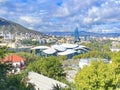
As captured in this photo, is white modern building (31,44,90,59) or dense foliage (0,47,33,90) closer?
dense foliage (0,47,33,90)

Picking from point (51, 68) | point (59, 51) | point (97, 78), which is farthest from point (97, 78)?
point (59, 51)

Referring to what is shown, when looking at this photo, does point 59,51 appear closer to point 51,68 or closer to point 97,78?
point 51,68

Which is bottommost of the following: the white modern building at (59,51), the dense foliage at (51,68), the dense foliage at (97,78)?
the white modern building at (59,51)

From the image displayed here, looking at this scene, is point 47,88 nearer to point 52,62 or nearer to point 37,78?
point 37,78

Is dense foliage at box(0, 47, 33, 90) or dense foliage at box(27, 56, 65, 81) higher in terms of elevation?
dense foliage at box(0, 47, 33, 90)

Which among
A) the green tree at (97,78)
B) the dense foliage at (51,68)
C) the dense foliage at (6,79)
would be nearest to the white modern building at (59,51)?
→ the dense foliage at (51,68)

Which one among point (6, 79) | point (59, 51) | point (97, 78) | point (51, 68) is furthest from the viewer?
point (59, 51)

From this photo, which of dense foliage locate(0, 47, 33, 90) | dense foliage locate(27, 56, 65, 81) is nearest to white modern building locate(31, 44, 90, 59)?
dense foliage locate(27, 56, 65, 81)

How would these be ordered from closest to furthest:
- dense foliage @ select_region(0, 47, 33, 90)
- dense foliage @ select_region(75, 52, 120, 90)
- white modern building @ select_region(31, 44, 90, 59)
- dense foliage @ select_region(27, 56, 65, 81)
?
1. dense foliage @ select_region(0, 47, 33, 90)
2. dense foliage @ select_region(75, 52, 120, 90)
3. dense foliage @ select_region(27, 56, 65, 81)
4. white modern building @ select_region(31, 44, 90, 59)

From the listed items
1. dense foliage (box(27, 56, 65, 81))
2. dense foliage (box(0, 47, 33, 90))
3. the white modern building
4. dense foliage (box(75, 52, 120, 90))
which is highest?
dense foliage (box(0, 47, 33, 90))

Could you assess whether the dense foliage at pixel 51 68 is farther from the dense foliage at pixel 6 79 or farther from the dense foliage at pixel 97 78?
the dense foliage at pixel 6 79

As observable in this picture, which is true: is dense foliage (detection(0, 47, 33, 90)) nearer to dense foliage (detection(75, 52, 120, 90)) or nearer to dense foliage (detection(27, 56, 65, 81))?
dense foliage (detection(75, 52, 120, 90))

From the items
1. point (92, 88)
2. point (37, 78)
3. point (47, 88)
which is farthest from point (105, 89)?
point (37, 78)
